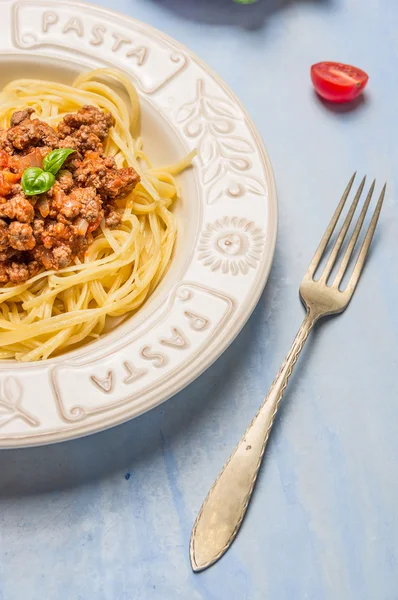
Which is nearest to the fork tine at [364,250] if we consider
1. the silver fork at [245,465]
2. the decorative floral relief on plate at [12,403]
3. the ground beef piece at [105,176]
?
the silver fork at [245,465]

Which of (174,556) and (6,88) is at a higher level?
(6,88)

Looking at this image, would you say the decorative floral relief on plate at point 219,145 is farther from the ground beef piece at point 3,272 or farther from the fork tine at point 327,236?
the ground beef piece at point 3,272

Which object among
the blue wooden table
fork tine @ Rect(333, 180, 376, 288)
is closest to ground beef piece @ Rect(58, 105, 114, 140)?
the blue wooden table

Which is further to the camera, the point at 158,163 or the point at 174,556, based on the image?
the point at 158,163

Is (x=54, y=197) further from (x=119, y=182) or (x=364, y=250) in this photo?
(x=364, y=250)

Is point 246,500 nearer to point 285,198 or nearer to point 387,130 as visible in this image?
point 285,198

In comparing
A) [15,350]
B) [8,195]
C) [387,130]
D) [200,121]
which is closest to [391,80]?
[387,130]
